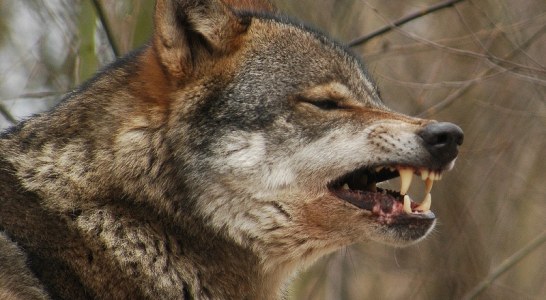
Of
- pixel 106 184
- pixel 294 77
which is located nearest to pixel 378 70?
pixel 294 77

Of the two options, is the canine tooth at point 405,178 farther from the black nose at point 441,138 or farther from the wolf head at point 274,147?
the black nose at point 441,138

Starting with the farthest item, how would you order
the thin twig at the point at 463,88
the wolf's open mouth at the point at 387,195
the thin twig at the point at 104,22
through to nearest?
the thin twig at the point at 463,88 < the thin twig at the point at 104,22 < the wolf's open mouth at the point at 387,195

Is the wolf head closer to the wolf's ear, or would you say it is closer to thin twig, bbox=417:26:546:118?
the wolf's ear

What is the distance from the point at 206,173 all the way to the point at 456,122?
558cm

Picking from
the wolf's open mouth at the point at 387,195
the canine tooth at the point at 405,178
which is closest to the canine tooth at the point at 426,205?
the wolf's open mouth at the point at 387,195

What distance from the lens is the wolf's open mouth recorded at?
471 cm

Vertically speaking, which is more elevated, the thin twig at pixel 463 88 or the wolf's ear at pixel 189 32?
the wolf's ear at pixel 189 32

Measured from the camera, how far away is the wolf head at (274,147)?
4664 millimetres

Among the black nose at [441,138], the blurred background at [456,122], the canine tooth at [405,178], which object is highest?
the black nose at [441,138]

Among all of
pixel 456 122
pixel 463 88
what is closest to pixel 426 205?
pixel 463 88

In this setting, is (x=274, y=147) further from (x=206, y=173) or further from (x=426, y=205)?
(x=426, y=205)

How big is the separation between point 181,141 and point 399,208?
3.85 ft

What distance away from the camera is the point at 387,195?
479 centimetres

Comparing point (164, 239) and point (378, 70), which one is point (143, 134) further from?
point (378, 70)
